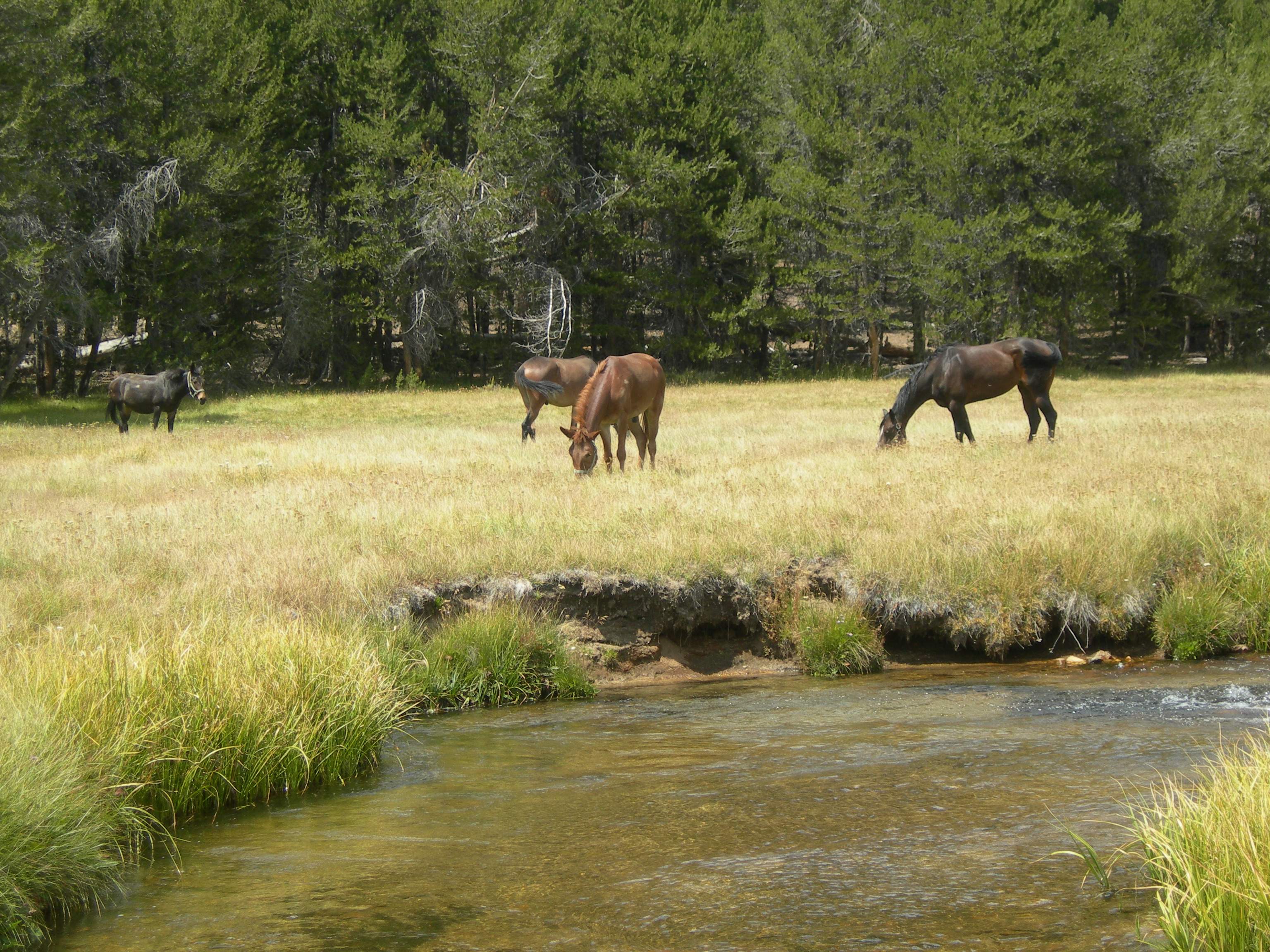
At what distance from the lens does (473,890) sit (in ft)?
18.3

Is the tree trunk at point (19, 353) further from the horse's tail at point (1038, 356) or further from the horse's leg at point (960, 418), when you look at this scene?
the horse's tail at point (1038, 356)

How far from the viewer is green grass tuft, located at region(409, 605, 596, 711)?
9.30 meters

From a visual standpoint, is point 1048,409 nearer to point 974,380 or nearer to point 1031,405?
point 1031,405

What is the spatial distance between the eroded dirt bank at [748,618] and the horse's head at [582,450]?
4.99 meters

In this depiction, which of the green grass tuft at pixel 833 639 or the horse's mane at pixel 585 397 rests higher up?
the horse's mane at pixel 585 397

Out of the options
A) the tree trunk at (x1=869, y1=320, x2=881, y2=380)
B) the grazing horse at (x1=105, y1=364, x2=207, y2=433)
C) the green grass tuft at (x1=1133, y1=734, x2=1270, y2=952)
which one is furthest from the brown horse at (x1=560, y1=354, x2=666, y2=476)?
the tree trunk at (x1=869, y1=320, x2=881, y2=380)

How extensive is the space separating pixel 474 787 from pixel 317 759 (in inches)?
39.9

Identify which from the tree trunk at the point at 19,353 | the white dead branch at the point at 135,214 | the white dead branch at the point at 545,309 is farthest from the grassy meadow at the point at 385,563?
the white dead branch at the point at 545,309

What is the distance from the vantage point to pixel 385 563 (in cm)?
1062

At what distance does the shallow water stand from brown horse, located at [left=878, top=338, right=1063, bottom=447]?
1104 centimetres

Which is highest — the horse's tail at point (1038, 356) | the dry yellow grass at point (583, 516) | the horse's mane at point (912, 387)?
the horse's tail at point (1038, 356)

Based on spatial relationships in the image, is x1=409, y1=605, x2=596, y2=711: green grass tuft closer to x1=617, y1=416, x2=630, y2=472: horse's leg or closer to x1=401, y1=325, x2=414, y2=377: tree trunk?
x1=617, y1=416, x2=630, y2=472: horse's leg

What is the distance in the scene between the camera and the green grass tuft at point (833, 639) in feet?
33.7

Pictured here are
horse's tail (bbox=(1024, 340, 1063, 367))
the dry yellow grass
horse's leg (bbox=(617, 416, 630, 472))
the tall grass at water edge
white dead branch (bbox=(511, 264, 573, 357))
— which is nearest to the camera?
the tall grass at water edge
